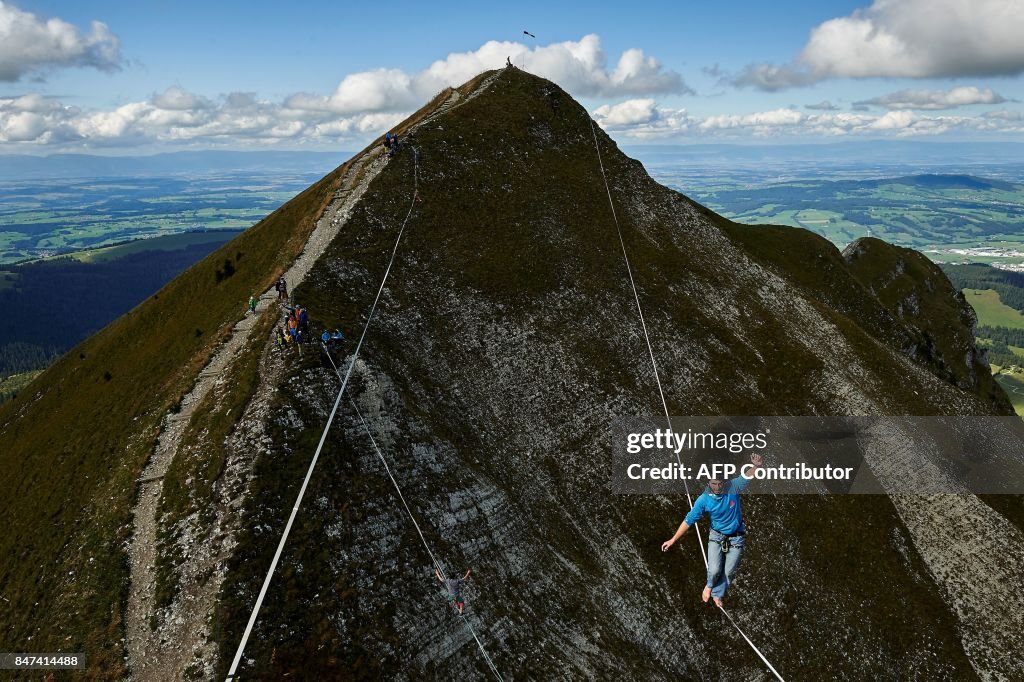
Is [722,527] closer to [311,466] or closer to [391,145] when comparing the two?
[311,466]

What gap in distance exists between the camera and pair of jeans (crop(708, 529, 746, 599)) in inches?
745

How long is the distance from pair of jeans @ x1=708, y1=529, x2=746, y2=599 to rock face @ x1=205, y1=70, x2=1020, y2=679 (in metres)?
15.8

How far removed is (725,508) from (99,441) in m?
40.9

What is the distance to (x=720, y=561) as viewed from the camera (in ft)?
64.7

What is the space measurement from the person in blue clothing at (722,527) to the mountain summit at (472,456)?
16.2 metres

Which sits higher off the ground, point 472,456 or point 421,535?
point 472,456

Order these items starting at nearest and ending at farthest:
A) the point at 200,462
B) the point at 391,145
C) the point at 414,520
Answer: the point at 200,462 < the point at 414,520 < the point at 391,145

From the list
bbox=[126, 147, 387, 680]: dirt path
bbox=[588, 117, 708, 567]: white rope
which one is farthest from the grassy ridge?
bbox=[588, 117, 708, 567]: white rope

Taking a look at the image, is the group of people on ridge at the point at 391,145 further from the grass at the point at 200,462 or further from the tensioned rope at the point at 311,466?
the grass at the point at 200,462

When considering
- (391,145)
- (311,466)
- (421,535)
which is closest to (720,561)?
(421,535)

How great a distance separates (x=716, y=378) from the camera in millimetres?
56281

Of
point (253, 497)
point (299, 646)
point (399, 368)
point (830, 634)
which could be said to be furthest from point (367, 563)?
point (830, 634)

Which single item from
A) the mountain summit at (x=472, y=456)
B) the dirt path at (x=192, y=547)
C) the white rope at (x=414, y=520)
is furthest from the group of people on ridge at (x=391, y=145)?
the white rope at (x=414, y=520)

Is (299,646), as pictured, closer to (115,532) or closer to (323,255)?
(115,532)
